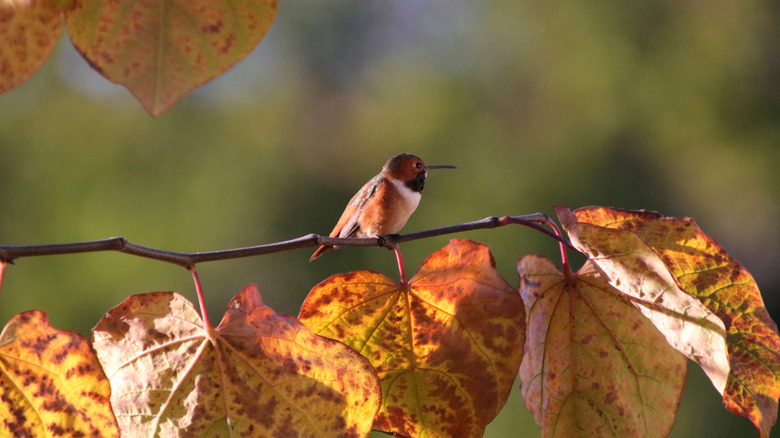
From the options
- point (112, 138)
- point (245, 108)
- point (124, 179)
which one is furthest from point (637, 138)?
point (112, 138)

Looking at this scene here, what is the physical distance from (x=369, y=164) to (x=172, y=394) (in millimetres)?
14133

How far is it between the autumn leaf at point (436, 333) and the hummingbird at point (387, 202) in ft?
5.49

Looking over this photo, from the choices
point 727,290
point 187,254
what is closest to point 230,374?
point 187,254

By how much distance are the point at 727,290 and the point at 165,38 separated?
1.15 m

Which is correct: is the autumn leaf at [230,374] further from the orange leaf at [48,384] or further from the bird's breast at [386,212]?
the bird's breast at [386,212]

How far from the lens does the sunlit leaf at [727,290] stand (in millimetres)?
1414

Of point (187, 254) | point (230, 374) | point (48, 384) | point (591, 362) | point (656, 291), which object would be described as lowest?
point (591, 362)

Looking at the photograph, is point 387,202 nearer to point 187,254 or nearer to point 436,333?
point 436,333

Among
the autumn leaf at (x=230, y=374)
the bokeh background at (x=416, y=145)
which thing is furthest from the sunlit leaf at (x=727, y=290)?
the bokeh background at (x=416, y=145)

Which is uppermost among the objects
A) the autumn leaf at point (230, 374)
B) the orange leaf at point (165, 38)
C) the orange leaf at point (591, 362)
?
the orange leaf at point (165, 38)

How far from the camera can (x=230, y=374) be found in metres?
1.28

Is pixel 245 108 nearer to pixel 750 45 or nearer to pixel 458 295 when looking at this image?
pixel 750 45

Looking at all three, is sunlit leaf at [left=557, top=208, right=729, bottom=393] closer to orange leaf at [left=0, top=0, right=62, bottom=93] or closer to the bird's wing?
orange leaf at [left=0, top=0, right=62, bottom=93]

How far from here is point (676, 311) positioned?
1.29 metres
